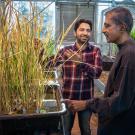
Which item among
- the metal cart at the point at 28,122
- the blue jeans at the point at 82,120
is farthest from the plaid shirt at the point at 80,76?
the metal cart at the point at 28,122

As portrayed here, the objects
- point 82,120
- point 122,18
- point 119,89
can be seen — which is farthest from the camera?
point 82,120

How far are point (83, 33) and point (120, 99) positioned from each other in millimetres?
1110

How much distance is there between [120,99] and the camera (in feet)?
5.40

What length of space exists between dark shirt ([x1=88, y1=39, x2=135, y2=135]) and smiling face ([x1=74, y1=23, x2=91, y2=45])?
3.01 feet

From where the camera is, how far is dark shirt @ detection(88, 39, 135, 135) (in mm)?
1632

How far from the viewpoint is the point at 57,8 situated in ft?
21.2

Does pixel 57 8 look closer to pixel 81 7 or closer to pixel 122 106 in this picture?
pixel 81 7

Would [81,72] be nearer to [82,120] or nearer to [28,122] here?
[82,120]

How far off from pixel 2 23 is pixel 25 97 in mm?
389

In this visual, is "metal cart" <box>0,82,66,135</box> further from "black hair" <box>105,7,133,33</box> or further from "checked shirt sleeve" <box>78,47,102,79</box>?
"checked shirt sleeve" <box>78,47,102,79</box>

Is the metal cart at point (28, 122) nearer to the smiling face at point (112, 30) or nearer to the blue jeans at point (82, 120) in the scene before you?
the smiling face at point (112, 30)

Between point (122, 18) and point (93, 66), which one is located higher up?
point (122, 18)

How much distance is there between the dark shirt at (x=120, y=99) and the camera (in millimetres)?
1632

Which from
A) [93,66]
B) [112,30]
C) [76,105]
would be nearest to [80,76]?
[93,66]
